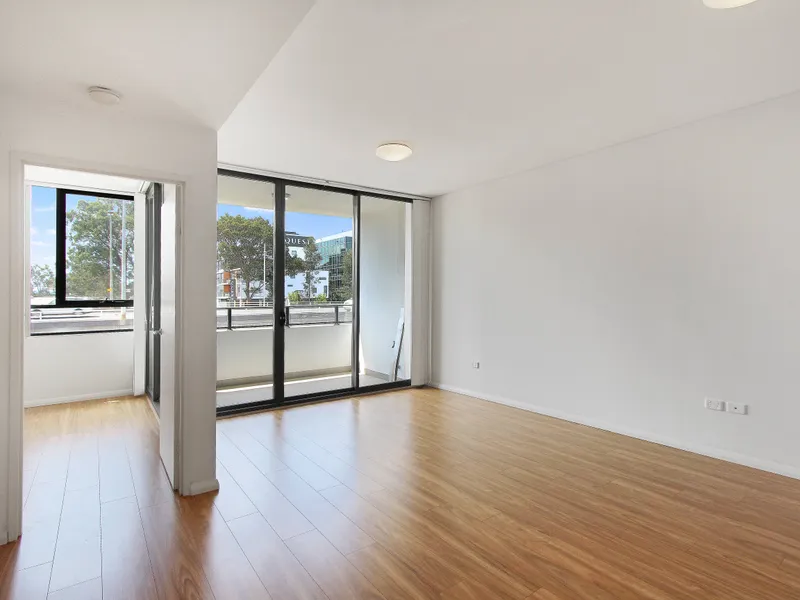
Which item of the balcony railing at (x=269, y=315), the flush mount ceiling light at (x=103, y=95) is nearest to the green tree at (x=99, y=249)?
the balcony railing at (x=269, y=315)

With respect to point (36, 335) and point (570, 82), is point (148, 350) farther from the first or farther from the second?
point (570, 82)

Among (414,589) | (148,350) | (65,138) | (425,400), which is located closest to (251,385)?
(148,350)

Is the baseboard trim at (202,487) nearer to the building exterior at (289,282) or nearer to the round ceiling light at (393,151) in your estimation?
the building exterior at (289,282)

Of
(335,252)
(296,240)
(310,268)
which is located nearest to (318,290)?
(310,268)

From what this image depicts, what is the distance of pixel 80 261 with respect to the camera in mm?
5395

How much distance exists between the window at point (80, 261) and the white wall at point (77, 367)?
0.51ft

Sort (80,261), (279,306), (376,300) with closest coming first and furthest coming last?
(279,306), (80,261), (376,300)

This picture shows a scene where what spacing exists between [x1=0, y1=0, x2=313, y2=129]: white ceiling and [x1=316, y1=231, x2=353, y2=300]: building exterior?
9.83ft

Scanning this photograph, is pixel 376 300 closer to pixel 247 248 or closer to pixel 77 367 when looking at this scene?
pixel 247 248

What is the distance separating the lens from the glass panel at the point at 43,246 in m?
5.13

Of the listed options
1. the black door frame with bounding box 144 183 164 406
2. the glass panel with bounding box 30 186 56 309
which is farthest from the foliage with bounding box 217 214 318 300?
the glass panel with bounding box 30 186 56 309

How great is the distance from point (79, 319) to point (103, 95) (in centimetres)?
407

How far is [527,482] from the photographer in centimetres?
305

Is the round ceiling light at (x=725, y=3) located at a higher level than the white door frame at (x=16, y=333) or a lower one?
higher
